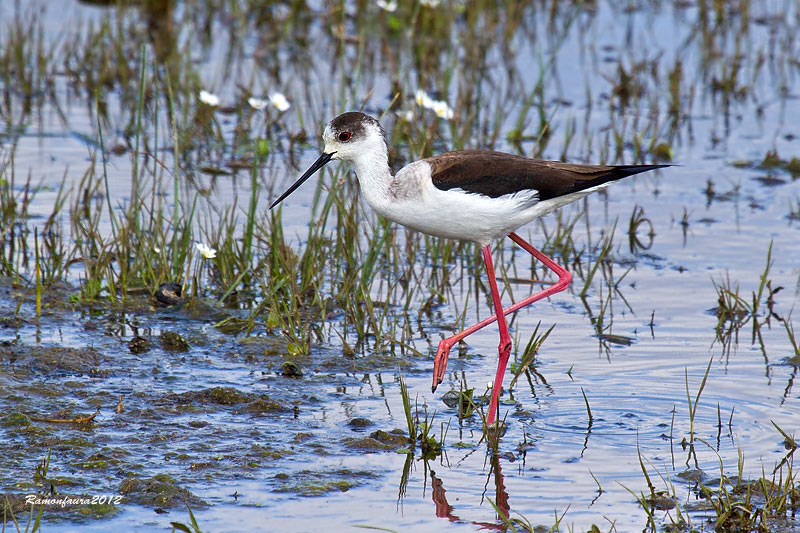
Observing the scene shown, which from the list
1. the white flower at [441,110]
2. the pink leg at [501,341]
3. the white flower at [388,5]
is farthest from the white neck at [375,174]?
the white flower at [388,5]

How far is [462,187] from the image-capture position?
509 centimetres

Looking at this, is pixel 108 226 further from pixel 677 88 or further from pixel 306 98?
pixel 677 88

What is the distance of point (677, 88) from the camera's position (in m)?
9.46

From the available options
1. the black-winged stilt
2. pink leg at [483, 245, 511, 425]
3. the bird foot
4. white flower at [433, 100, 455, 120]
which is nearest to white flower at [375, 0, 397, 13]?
white flower at [433, 100, 455, 120]

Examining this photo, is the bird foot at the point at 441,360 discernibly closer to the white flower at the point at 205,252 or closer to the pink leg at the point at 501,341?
the pink leg at the point at 501,341

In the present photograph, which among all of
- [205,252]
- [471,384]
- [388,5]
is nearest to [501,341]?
[471,384]

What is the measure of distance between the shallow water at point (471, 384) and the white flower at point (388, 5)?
7.53ft

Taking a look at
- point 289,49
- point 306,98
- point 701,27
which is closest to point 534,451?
point 306,98

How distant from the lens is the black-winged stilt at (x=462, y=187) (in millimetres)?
5086

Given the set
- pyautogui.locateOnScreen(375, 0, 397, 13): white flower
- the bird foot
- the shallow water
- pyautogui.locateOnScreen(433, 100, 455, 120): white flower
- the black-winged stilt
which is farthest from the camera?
pyautogui.locateOnScreen(375, 0, 397, 13): white flower

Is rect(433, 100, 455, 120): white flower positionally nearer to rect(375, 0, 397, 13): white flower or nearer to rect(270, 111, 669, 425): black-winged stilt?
rect(270, 111, 669, 425): black-winged stilt

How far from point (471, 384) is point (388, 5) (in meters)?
6.46

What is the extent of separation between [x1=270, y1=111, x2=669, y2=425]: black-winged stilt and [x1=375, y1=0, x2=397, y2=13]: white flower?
19.4 feet

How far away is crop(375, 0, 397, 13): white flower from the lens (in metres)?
11.1
